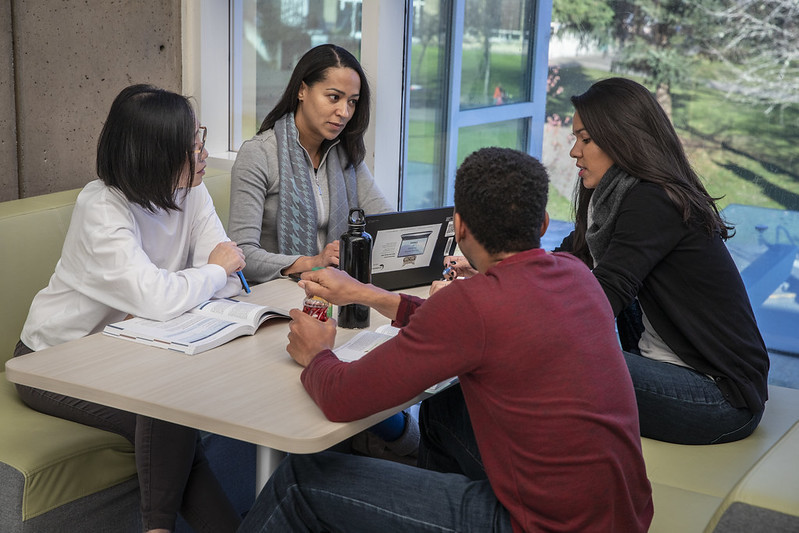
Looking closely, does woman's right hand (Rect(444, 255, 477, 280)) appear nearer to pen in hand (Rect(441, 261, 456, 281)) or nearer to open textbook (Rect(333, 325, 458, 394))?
pen in hand (Rect(441, 261, 456, 281))

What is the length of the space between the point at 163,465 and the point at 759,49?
197 cm

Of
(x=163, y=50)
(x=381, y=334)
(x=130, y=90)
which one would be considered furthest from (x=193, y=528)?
(x=163, y=50)

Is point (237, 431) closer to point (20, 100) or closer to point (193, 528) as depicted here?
point (193, 528)

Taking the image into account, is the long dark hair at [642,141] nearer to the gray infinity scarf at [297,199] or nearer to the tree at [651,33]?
the tree at [651,33]

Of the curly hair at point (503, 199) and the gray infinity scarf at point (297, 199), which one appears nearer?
the curly hair at point (503, 199)

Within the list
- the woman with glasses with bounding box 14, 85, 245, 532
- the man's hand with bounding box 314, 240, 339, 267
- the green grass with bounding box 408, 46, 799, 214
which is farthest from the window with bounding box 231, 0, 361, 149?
the woman with glasses with bounding box 14, 85, 245, 532

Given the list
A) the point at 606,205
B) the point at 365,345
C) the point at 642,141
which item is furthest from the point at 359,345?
the point at 642,141

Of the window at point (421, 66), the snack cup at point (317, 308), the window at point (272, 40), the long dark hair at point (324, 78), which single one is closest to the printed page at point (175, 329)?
the snack cup at point (317, 308)

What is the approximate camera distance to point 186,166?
2.18 m

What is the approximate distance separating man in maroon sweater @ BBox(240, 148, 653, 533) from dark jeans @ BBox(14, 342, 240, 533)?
0.54 metres

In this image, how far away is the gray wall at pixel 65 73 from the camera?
9.28 feet

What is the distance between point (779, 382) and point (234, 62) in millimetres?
2346

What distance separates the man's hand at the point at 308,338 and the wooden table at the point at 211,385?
4cm

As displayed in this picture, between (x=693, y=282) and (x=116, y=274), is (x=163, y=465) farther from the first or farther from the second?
(x=693, y=282)
